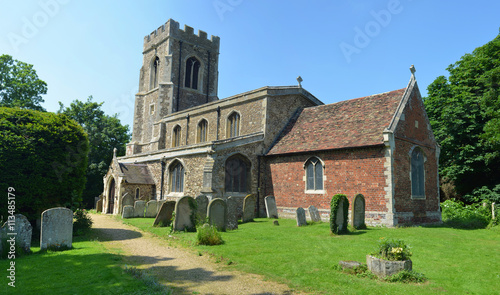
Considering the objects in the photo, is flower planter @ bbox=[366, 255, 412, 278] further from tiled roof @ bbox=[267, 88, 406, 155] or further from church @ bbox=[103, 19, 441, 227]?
tiled roof @ bbox=[267, 88, 406, 155]

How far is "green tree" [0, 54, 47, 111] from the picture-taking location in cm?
3097

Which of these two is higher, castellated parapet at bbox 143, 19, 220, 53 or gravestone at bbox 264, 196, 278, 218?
castellated parapet at bbox 143, 19, 220, 53

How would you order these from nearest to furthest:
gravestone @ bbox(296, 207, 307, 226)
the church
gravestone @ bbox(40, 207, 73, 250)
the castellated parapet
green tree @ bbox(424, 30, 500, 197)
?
gravestone @ bbox(40, 207, 73, 250), gravestone @ bbox(296, 207, 307, 226), the church, green tree @ bbox(424, 30, 500, 197), the castellated parapet

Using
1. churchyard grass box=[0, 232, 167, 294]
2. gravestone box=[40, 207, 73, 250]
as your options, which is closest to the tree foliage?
gravestone box=[40, 207, 73, 250]

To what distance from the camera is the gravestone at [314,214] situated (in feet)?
53.1

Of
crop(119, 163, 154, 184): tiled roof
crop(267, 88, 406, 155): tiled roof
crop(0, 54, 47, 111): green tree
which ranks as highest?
crop(0, 54, 47, 111): green tree

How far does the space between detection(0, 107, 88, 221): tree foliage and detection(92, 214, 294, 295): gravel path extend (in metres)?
2.49

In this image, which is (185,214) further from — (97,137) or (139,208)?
(97,137)

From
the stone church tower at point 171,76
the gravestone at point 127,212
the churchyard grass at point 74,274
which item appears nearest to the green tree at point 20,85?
the stone church tower at point 171,76

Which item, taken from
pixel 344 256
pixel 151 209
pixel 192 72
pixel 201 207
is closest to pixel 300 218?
pixel 201 207

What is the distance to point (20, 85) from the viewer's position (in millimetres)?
31156

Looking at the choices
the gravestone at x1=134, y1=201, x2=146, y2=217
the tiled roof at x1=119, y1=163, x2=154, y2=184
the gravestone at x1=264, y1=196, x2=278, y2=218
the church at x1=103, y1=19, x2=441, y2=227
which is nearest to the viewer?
the church at x1=103, y1=19, x2=441, y2=227

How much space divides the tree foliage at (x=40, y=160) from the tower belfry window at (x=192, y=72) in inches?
982

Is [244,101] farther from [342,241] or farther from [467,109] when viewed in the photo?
[467,109]
